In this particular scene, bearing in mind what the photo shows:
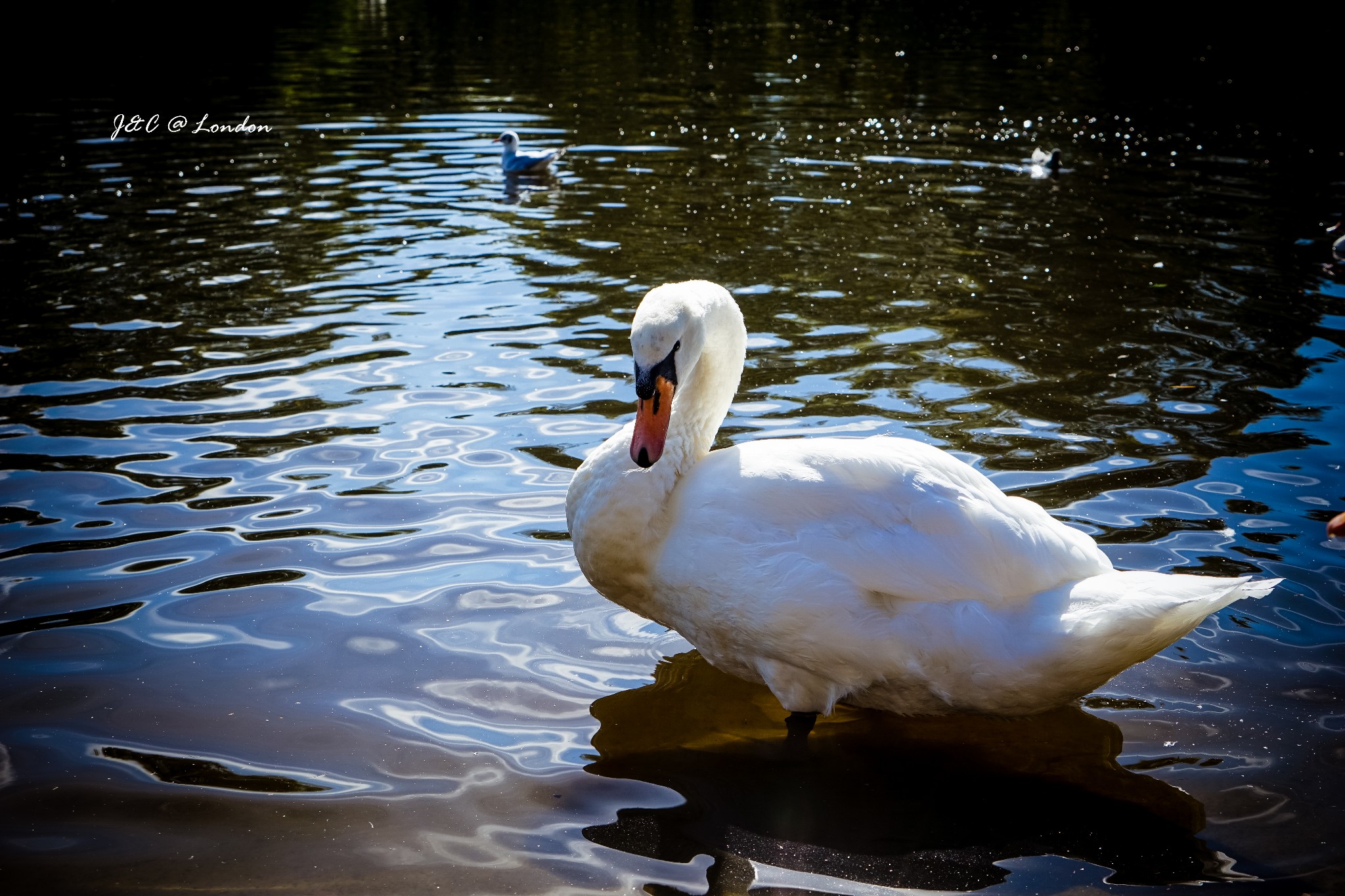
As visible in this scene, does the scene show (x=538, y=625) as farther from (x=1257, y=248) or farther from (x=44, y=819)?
(x=1257, y=248)

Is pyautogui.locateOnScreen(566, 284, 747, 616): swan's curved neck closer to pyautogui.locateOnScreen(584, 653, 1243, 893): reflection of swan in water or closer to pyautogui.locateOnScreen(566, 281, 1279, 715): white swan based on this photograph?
pyautogui.locateOnScreen(566, 281, 1279, 715): white swan

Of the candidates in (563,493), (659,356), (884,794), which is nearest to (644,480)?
(659,356)

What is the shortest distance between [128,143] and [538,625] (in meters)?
13.5

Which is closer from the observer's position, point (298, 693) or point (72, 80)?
point (298, 693)

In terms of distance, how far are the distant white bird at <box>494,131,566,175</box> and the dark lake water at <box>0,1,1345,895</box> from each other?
0.40 metres

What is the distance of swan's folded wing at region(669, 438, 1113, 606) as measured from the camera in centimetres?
390

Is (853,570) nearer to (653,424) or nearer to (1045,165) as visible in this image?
(653,424)

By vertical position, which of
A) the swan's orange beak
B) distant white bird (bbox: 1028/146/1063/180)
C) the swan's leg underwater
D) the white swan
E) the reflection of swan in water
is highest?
distant white bird (bbox: 1028/146/1063/180)

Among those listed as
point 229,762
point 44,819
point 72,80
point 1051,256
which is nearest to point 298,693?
point 229,762

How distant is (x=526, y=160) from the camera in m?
13.5

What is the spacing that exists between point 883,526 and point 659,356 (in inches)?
41.4

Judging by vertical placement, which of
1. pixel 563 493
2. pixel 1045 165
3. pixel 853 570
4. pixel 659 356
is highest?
pixel 1045 165

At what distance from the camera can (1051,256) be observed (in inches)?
401

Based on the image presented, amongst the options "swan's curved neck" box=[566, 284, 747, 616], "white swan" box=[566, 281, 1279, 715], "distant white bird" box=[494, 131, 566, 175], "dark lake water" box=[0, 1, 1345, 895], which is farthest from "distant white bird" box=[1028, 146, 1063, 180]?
"white swan" box=[566, 281, 1279, 715]
